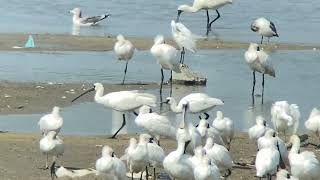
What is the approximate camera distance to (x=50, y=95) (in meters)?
18.8

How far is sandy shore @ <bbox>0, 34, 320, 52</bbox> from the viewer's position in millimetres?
27161

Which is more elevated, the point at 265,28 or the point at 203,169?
the point at 203,169

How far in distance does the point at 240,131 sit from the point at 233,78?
612 centimetres

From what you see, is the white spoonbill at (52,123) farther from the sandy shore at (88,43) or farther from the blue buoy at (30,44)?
the blue buoy at (30,44)

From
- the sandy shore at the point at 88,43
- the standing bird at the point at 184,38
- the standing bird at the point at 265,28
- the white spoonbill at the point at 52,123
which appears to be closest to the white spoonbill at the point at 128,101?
the white spoonbill at the point at 52,123

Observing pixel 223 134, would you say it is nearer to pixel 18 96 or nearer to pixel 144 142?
pixel 144 142

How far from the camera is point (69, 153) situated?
44.0ft

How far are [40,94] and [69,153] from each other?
5.66 m

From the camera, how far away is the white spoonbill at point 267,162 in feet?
35.3

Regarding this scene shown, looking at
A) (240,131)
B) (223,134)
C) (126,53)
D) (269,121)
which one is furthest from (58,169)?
(126,53)

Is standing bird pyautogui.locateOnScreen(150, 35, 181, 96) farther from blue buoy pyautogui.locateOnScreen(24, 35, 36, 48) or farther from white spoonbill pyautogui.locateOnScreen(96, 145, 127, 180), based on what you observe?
white spoonbill pyautogui.locateOnScreen(96, 145, 127, 180)

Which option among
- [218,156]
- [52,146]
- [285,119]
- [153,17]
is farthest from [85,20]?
[218,156]

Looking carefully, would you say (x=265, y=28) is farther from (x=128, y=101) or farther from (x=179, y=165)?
(x=179, y=165)

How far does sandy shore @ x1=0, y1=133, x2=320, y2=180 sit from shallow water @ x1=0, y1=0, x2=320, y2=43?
53.6 feet
